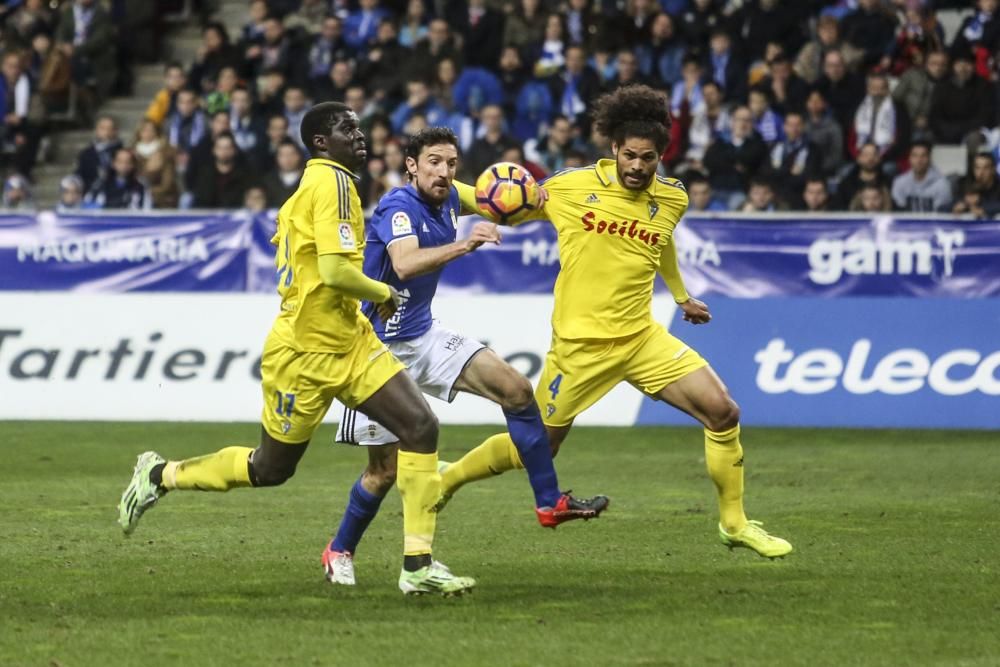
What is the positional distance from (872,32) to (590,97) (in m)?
3.38

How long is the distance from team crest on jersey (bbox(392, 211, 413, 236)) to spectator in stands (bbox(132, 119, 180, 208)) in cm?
1372

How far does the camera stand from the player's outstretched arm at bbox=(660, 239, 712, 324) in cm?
948

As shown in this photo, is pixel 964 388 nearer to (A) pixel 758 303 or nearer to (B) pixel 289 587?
(A) pixel 758 303

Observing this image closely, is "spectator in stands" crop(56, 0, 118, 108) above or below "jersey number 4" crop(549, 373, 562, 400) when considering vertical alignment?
below

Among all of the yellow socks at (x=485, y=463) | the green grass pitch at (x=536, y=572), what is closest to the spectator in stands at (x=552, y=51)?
the green grass pitch at (x=536, y=572)

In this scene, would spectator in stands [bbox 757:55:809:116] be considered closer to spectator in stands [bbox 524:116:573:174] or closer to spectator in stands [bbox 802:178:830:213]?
spectator in stands [bbox 802:178:830:213]

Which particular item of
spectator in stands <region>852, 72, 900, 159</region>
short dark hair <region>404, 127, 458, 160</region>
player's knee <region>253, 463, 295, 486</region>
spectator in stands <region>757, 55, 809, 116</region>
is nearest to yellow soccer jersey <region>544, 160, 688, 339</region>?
short dark hair <region>404, 127, 458, 160</region>

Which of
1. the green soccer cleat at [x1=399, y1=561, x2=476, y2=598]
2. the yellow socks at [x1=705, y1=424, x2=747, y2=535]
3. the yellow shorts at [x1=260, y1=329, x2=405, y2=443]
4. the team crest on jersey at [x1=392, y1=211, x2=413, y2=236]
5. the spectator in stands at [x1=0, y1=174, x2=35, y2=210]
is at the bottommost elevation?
the spectator in stands at [x1=0, y1=174, x2=35, y2=210]

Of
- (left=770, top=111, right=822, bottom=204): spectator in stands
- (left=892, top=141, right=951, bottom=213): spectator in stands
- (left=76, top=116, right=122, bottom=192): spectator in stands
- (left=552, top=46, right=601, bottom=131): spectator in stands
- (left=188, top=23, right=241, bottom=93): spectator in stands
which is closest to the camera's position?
(left=892, top=141, right=951, bottom=213): spectator in stands

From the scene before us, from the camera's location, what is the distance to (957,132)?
66.2ft

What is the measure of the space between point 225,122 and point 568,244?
44.0ft

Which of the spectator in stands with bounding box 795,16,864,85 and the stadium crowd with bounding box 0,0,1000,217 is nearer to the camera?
the stadium crowd with bounding box 0,0,1000,217

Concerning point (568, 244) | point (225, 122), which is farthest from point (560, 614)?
point (225, 122)

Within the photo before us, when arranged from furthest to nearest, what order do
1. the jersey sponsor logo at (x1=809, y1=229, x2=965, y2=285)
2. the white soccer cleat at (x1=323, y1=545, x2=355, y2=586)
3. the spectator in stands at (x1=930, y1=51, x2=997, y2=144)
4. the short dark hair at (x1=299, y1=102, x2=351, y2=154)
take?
the spectator in stands at (x1=930, y1=51, x2=997, y2=144), the jersey sponsor logo at (x1=809, y1=229, x2=965, y2=285), the white soccer cleat at (x1=323, y1=545, x2=355, y2=586), the short dark hair at (x1=299, y1=102, x2=351, y2=154)
